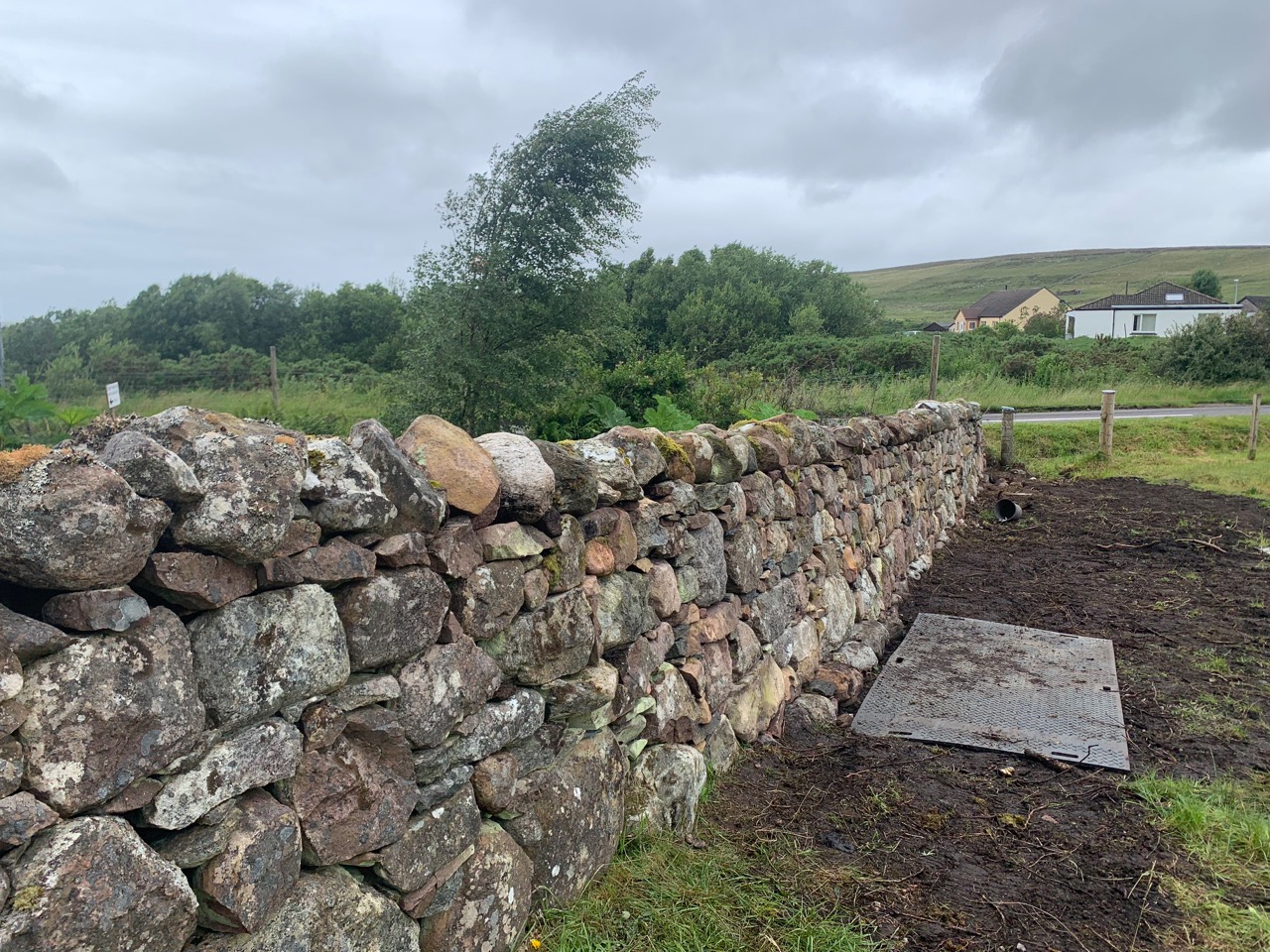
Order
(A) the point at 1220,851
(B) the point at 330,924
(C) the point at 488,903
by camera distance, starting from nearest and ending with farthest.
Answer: (B) the point at 330,924, (C) the point at 488,903, (A) the point at 1220,851

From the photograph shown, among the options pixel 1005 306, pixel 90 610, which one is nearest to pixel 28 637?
pixel 90 610

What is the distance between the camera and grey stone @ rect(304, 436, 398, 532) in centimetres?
206

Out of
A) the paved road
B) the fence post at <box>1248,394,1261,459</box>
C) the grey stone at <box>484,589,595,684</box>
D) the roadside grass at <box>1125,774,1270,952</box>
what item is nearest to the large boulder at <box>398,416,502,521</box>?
the grey stone at <box>484,589,595,684</box>

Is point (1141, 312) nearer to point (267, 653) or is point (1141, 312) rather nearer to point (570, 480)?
point (570, 480)

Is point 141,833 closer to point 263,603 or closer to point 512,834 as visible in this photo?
point 263,603

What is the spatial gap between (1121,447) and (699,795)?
15705 mm

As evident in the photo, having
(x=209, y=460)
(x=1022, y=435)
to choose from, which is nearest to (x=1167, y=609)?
(x=209, y=460)

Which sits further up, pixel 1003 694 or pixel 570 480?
pixel 570 480

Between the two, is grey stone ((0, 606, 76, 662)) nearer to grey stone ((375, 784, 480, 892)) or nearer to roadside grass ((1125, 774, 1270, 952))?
grey stone ((375, 784, 480, 892))

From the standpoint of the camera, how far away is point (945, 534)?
965 centimetres

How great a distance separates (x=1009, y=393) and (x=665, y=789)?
22698 mm

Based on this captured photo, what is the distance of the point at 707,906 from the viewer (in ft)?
9.35

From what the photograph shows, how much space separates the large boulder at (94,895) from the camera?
4.78 ft

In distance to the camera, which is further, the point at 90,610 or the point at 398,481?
the point at 398,481
